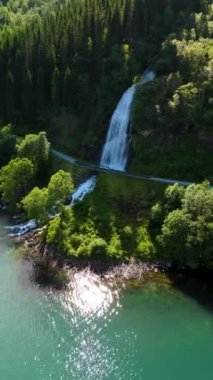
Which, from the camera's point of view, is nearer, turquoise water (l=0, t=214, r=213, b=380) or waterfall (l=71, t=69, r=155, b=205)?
turquoise water (l=0, t=214, r=213, b=380)

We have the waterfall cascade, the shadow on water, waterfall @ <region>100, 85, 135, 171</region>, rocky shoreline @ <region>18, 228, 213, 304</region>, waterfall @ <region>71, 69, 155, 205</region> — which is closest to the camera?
the shadow on water

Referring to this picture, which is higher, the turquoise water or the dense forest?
the dense forest

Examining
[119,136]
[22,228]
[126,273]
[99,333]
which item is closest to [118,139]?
[119,136]

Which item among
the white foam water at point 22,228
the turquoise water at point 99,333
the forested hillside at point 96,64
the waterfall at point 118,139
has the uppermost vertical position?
the forested hillside at point 96,64

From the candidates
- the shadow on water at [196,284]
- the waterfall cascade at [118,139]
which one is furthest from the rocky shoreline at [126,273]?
the waterfall cascade at [118,139]

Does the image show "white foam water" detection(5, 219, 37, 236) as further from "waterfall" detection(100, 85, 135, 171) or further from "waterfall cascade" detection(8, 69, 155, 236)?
"waterfall" detection(100, 85, 135, 171)

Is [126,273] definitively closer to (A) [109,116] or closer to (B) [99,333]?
(B) [99,333]

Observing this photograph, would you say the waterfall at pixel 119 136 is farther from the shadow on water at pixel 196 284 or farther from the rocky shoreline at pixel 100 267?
the shadow on water at pixel 196 284

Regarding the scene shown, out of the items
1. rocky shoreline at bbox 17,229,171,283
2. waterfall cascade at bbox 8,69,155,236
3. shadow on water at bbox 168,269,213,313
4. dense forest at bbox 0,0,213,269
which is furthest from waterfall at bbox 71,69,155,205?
shadow on water at bbox 168,269,213,313
